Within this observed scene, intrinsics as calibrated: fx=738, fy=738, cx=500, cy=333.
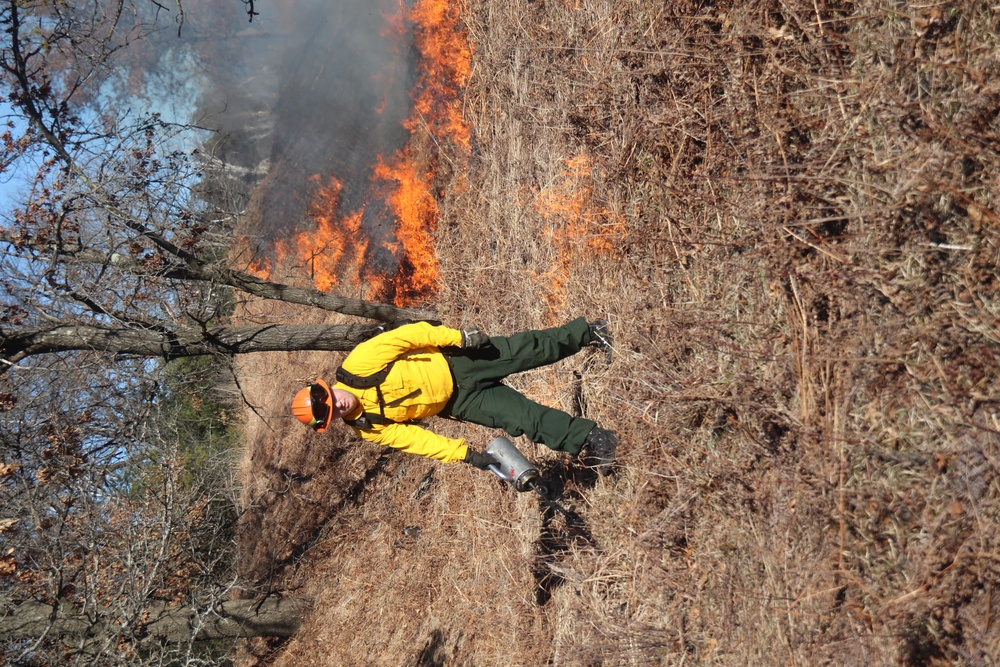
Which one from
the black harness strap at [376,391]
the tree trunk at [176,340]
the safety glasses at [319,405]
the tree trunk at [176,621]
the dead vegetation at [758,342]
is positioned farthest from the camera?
the tree trunk at [176,621]

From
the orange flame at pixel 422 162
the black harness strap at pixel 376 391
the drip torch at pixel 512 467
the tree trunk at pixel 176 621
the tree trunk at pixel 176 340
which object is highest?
the orange flame at pixel 422 162

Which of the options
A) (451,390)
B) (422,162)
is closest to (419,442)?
(451,390)

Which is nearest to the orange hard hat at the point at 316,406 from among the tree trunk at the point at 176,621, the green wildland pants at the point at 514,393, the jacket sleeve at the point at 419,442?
the jacket sleeve at the point at 419,442

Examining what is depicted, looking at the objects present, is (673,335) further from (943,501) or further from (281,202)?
(281,202)

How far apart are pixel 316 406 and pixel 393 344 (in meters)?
0.68

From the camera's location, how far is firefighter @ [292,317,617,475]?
17.4 feet

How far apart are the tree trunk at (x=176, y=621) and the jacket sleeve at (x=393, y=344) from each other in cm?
464

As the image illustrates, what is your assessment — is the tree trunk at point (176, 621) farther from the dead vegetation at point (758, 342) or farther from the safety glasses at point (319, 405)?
the safety glasses at point (319, 405)

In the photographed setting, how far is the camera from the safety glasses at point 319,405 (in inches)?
199

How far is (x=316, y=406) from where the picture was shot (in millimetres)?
5047

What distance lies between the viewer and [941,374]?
3646 millimetres

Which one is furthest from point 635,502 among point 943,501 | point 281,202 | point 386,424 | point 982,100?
point 281,202

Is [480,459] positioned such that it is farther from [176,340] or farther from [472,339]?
[176,340]

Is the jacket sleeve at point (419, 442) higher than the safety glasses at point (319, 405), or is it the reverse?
the safety glasses at point (319, 405)
